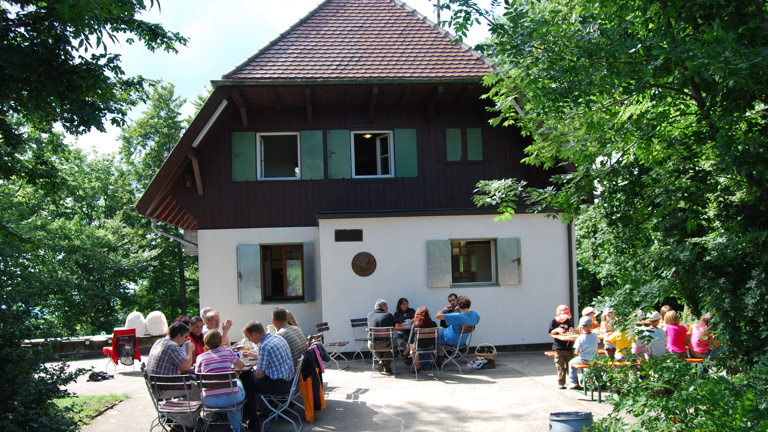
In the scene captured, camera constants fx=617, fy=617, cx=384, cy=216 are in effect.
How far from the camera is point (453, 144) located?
44.4 feet

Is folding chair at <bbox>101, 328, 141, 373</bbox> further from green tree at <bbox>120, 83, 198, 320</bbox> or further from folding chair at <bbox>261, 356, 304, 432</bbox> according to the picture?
green tree at <bbox>120, 83, 198, 320</bbox>

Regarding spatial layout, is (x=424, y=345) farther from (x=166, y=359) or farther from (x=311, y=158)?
(x=311, y=158)

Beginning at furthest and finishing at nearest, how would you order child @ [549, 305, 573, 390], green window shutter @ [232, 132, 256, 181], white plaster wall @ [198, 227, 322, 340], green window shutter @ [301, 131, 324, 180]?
green window shutter @ [301, 131, 324, 180] < green window shutter @ [232, 132, 256, 181] < white plaster wall @ [198, 227, 322, 340] < child @ [549, 305, 573, 390]

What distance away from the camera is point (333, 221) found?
12117 mm

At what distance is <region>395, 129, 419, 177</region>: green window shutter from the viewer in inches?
525

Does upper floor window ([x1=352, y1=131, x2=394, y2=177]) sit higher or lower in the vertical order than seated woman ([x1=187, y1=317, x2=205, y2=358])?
higher

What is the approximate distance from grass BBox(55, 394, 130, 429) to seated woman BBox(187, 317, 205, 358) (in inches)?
56.1

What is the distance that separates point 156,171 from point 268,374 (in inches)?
1111

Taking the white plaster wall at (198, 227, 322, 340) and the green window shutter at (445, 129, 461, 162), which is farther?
the green window shutter at (445, 129, 461, 162)

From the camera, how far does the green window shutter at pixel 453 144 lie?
1352 cm

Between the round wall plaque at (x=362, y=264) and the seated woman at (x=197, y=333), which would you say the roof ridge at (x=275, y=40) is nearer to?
the round wall plaque at (x=362, y=264)

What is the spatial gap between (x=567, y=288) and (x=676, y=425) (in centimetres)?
879

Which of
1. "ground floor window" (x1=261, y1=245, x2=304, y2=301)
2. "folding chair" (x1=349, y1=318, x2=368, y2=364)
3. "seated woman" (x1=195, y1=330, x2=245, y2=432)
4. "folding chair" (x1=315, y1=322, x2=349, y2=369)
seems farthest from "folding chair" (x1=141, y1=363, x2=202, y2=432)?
"ground floor window" (x1=261, y1=245, x2=304, y2=301)

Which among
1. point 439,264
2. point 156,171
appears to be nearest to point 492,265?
point 439,264
